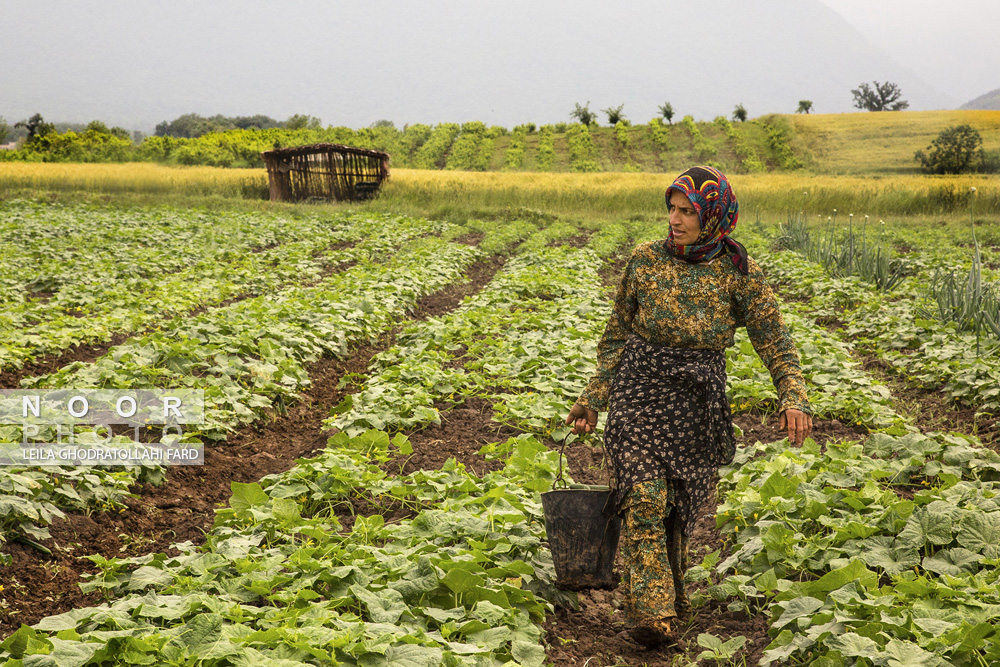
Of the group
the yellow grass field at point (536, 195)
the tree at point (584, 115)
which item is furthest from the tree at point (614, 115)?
the yellow grass field at point (536, 195)

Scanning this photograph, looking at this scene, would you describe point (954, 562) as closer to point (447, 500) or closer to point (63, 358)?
point (447, 500)

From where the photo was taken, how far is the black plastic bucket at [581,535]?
10.1ft

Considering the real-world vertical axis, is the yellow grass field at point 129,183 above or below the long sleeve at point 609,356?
above

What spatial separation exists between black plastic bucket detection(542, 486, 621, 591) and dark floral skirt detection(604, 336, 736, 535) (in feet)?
0.38

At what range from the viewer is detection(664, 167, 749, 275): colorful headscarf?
2.89m

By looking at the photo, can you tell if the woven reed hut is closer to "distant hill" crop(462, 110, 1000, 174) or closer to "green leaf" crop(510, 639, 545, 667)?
"green leaf" crop(510, 639, 545, 667)

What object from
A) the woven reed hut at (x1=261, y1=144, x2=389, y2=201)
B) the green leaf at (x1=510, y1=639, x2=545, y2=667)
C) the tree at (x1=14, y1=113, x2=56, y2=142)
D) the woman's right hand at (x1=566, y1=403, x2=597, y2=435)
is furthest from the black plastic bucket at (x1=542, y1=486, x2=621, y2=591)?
the tree at (x1=14, y1=113, x2=56, y2=142)

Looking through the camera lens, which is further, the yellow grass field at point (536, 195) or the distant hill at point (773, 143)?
the distant hill at point (773, 143)

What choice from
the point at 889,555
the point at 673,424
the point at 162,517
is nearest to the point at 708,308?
the point at 673,424

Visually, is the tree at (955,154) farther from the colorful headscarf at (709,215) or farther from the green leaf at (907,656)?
the green leaf at (907,656)

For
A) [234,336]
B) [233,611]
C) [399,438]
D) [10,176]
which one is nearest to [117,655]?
[233,611]

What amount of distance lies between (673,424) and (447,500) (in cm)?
138

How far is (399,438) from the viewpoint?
4.53 meters

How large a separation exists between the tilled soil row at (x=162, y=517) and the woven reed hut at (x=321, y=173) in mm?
20405
